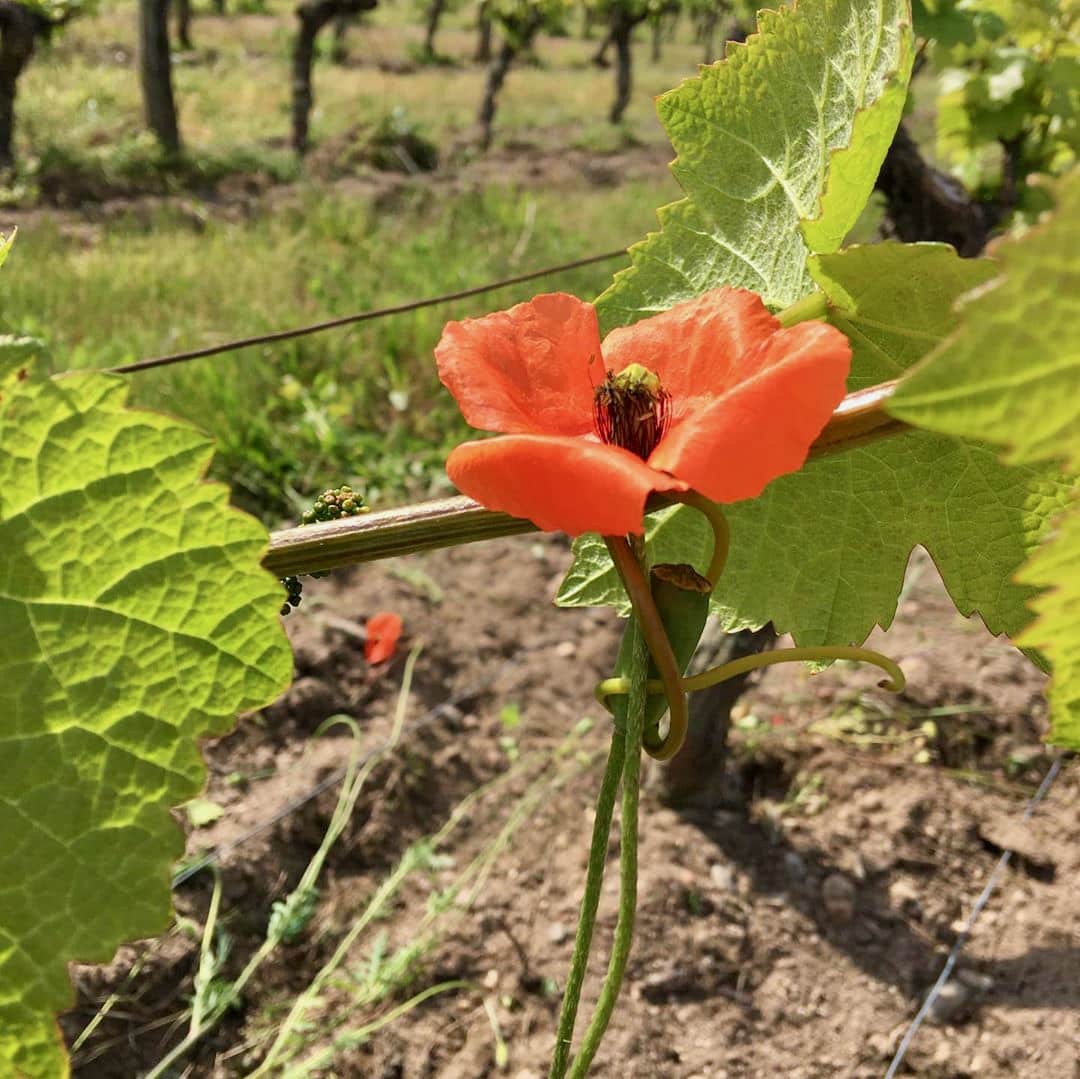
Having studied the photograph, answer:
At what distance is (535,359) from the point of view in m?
0.57

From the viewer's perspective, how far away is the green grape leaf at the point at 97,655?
1.52 ft

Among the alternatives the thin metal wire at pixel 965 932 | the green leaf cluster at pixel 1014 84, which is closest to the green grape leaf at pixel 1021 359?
the thin metal wire at pixel 965 932

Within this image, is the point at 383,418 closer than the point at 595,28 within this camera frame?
Yes

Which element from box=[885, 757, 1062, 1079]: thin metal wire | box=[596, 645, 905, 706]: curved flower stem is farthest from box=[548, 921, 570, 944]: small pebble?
box=[596, 645, 905, 706]: curved flower stem

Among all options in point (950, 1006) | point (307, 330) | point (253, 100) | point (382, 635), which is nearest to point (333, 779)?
point (382, 635)

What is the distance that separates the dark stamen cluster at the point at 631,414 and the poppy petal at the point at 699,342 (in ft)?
0.10

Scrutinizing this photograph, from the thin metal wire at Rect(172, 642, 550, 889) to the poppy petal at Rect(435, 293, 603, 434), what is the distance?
5.56ft

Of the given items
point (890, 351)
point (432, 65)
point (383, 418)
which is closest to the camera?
point (890, 351)

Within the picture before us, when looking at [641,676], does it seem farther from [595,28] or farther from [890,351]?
[595,28]

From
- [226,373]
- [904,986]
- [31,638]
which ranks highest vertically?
[31,638]

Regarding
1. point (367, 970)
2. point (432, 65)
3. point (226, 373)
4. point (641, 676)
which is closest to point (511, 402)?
point (641, 676)

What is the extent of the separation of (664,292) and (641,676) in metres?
0.32

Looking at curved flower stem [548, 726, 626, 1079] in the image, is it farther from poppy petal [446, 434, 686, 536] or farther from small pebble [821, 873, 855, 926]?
small pebble [821, 873, 855, 926]

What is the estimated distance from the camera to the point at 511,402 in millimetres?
526
